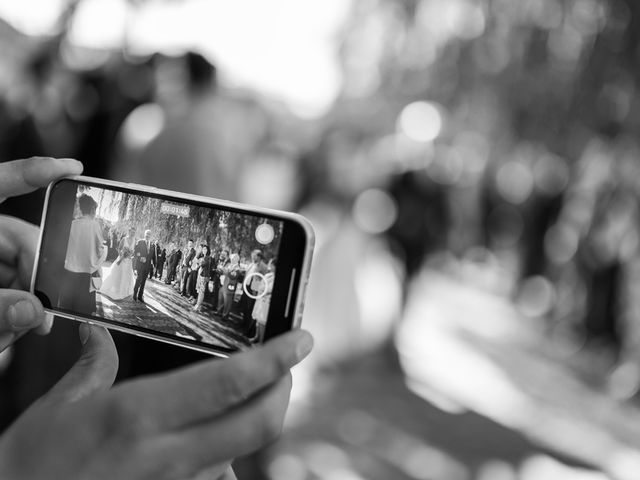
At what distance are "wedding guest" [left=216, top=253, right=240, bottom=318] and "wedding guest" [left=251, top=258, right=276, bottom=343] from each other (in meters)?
0.05

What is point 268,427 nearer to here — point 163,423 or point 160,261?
point 163,423

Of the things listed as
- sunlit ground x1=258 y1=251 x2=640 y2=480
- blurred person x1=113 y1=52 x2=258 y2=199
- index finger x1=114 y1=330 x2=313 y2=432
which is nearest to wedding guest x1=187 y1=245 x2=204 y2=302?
index finger x1=114 y1=330 x2=313 y2=432

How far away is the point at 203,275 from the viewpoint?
0.92 meters

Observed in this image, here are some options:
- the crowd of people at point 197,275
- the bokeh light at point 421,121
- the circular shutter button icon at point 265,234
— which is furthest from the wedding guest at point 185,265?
Result: the bokeh light at point 421,121

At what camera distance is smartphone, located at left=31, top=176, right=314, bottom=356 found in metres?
0.87

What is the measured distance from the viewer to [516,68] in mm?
3895

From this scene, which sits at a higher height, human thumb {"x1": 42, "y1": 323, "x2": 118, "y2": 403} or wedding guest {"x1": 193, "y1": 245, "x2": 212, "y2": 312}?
wedding guest {"x1": 193, "y1": 245, "x2": 212, "y2": 312}

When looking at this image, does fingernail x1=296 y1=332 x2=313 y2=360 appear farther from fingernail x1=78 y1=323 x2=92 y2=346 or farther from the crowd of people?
fingernail x1=78 y1=323 x2=92 y2=346

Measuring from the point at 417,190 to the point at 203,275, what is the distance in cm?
349

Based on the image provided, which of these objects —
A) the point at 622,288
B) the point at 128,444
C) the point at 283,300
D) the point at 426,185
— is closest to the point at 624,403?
the point at 622,288

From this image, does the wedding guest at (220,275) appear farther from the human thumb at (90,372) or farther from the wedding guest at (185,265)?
the human thumb at (90,372)

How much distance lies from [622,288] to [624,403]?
861mm

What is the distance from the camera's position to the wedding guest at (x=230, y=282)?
901 mm

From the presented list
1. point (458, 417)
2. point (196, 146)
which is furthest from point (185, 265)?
point (458, 417)
